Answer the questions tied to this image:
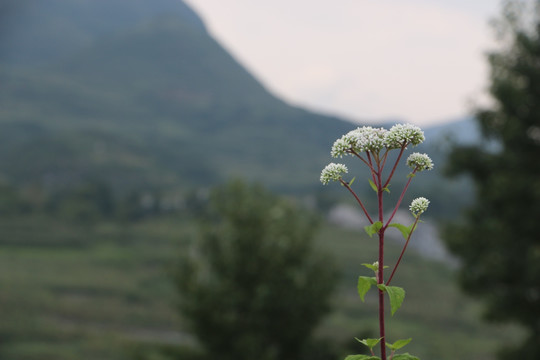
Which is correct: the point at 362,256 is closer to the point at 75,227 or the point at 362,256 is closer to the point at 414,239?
the point at 414,239

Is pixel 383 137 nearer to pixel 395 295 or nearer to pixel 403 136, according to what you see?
pixel 403 136

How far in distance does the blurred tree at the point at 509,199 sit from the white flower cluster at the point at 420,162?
21515 millimetres

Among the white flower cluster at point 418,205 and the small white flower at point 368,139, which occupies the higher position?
the small white flower at point 368,139

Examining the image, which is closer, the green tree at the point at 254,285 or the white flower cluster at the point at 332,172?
the white flower cluster at the point at 332,172

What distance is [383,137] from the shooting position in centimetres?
341

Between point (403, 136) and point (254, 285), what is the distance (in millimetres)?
Answer: 23751

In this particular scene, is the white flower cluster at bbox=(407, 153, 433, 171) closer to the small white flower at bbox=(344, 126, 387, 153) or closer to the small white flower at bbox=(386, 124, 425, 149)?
the small white flower at bbox=(386, 124, 425, 149)

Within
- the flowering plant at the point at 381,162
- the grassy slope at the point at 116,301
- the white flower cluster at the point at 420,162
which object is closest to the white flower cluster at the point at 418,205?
the flowering plant at the point at 381,162

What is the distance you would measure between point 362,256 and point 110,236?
6003 centimetres

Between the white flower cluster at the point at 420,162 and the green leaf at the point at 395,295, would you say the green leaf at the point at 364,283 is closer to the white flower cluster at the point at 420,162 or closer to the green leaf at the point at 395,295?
the green leaf at the point at 395,295

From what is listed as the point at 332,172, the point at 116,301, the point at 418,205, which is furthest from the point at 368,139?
the point at 116,301

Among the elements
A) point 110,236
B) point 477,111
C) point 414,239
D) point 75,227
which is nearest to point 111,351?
point 477,111

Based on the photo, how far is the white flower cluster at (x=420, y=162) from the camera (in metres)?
3.46

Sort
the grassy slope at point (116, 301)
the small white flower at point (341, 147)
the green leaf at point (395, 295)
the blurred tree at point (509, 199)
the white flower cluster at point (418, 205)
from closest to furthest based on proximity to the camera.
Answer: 1. the green leaf at point (395, 295)
2. the white flower cluster at point (418, 205)
3. the small white flower at point (341, 147)
4. the blurred tree at point (509, 199)
5. the grassy slope at point (116, 301)
